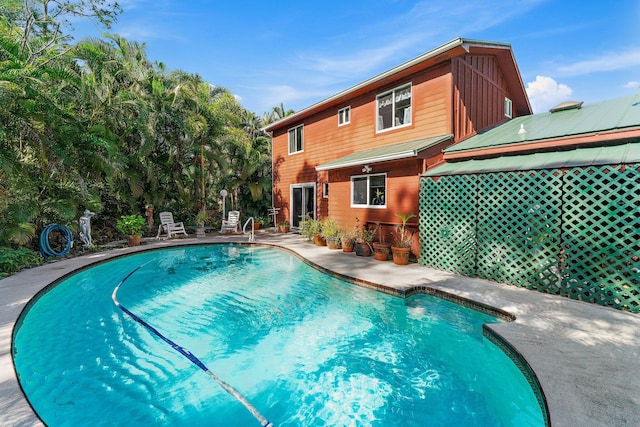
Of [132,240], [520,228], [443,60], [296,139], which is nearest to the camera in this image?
[520,228]

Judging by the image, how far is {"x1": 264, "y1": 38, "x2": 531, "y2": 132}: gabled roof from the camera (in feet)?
24.7

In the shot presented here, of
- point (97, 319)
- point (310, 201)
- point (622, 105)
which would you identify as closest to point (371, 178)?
point (310, 201)

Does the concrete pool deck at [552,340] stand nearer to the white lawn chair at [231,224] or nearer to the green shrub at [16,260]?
the green shrub at [16,260]

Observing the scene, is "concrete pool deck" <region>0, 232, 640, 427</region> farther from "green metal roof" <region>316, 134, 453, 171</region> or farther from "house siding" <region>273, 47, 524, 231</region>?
"green metal roof" <region>316, 134, 453, 171</region>

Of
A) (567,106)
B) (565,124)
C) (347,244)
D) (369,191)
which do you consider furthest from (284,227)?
(567,106)

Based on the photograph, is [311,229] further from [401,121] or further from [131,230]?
[131,230]

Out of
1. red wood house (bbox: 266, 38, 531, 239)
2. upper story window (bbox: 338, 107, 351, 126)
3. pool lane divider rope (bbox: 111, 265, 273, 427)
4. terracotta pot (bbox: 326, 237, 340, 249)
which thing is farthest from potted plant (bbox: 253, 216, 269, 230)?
pool lane divider rope (bbox: 111, 265, 273, 427)

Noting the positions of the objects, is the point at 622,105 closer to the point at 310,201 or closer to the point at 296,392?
the point at 296,392

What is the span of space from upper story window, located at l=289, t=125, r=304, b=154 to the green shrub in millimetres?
10029

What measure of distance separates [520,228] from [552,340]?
269cm

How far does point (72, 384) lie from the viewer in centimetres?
330

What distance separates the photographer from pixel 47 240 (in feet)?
28.0

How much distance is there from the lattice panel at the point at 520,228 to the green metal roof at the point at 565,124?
Answer: 143 centimetres

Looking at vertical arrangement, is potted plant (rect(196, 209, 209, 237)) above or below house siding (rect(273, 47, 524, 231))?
below
